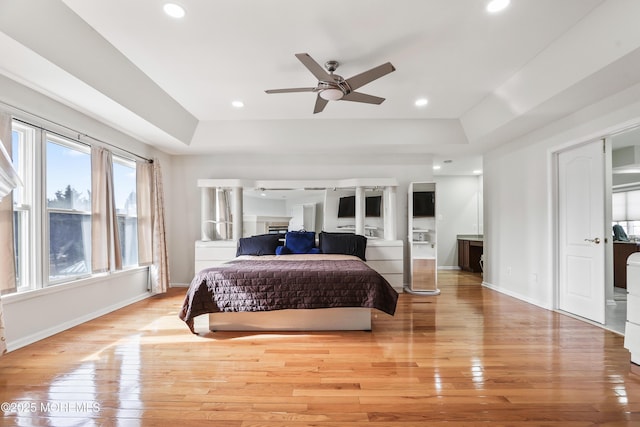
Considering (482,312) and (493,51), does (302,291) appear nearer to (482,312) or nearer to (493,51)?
(482,312)

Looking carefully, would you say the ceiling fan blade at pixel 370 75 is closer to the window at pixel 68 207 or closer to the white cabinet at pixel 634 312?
the white cabinet at pixel 634 312

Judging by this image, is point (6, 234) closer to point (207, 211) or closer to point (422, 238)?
point (207, 211)

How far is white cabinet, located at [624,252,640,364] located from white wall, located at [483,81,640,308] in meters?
1.39

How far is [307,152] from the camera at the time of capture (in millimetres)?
4992

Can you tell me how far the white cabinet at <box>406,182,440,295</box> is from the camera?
15.0ft

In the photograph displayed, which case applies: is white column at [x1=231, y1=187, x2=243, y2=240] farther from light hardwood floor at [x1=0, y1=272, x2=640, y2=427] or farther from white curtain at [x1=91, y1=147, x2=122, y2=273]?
light hardwood floor at [x1=0, y1=272, x2=640, y2=427]

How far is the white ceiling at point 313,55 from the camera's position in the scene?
2.11m

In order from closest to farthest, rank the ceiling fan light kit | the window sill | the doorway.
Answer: the window sill → the ceiling fan light kit → the doorway

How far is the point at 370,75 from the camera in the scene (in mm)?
2418

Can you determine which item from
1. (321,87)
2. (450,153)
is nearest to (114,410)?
(321,87)

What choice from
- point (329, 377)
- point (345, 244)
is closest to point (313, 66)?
point (329, 377)

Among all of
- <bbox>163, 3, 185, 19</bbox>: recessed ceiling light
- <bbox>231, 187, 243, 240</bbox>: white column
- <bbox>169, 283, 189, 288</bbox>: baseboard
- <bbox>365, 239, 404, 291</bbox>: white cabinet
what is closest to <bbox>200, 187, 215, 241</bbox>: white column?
<bbox>231, 187, 243, 240</bbox>: white column

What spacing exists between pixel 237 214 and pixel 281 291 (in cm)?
252

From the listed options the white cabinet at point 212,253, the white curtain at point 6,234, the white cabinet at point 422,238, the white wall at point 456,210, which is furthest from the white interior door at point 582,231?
the white curtain at point 6,234
